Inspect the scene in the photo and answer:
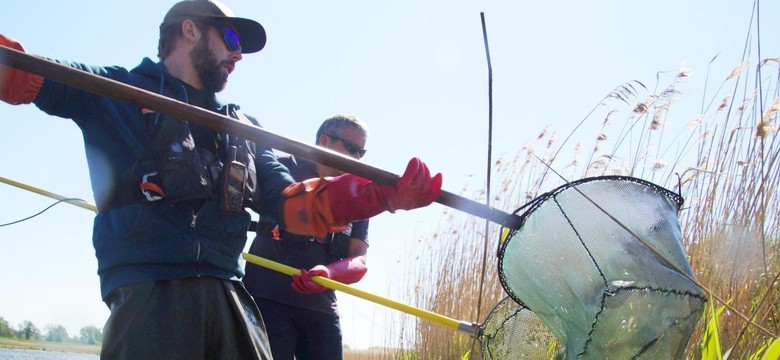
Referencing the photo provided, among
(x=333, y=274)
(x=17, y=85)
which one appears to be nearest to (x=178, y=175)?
(x=17, y=85)

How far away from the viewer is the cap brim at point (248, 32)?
7.63 ft

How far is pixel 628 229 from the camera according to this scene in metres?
1.75

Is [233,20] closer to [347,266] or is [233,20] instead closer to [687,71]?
[347,266]

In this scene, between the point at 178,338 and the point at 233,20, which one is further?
the point at 233,20

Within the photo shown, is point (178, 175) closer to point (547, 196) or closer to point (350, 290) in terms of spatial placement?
point (547, 196)

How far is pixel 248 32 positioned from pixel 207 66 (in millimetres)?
235

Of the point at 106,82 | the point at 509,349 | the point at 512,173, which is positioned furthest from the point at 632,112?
the point at 106,82

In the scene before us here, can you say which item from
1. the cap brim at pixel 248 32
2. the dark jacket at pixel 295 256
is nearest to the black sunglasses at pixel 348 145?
the dark jacket at pixel 295 256

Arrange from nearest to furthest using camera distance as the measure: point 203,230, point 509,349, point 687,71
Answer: point 203,230
point 509,349
point 687,71

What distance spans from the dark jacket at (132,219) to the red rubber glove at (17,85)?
25 millimetres

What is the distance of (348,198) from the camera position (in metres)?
1.91

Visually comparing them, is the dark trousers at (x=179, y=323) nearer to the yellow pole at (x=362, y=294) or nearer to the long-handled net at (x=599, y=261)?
the long-handled net at (x=599, y=261)

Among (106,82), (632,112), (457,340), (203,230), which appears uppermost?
(632,112)

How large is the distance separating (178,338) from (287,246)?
147cm
